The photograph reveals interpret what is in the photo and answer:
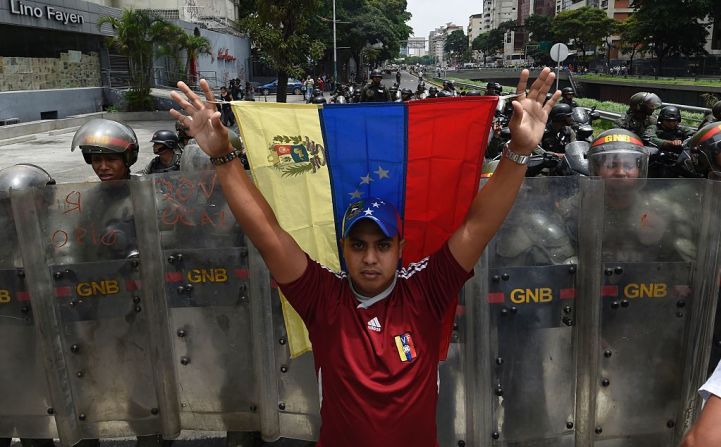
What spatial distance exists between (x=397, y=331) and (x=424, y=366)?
156mm

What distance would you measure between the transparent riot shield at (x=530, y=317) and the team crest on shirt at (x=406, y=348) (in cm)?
81

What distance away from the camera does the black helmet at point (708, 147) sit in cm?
337

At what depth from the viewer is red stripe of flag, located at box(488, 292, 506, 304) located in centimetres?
280

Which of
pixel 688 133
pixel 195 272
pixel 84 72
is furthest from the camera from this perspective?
pixel 84 72

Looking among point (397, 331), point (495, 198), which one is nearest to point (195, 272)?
point (397, 331)

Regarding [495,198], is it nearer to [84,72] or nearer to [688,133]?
[688,133]

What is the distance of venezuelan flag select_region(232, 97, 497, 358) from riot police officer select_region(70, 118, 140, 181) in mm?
1730

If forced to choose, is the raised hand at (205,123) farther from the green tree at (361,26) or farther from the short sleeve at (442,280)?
the green tree at (361,26)

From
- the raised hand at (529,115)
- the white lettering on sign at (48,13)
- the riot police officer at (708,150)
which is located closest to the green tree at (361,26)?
the white lettering on sign at (48,13)

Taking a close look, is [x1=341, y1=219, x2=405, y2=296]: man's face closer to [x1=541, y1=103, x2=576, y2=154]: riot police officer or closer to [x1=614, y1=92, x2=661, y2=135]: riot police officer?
[x1=541, y1=103, x2=576, y2=154]: riot police officer

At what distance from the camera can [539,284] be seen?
9.15ft

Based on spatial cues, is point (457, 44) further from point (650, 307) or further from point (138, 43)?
point (650, 307)

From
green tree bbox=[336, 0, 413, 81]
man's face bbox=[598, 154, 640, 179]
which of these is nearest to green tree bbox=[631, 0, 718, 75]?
green tree bbox=[336, 0, 413, 81]

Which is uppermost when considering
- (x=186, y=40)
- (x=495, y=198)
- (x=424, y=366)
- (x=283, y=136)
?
(x=186, y=40)
